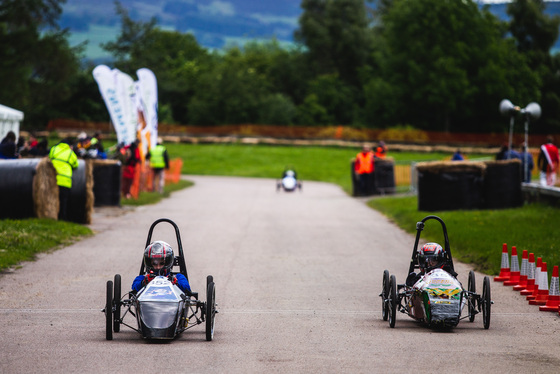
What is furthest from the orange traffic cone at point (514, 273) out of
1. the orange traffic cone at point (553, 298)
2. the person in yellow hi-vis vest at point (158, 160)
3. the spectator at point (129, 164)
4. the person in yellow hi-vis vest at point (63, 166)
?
the person in yellow hi-vis vest at point (158, 160)

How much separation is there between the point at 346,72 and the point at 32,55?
4368cm

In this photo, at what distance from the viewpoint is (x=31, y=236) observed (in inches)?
640

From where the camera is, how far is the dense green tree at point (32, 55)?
6366cm

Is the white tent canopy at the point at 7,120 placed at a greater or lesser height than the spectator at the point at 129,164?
greater

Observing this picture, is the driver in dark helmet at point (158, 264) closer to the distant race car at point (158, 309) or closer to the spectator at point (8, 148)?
the distant race car at point (158, 309)

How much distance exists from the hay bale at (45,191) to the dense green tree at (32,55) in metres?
45.4

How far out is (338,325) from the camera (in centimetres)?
952

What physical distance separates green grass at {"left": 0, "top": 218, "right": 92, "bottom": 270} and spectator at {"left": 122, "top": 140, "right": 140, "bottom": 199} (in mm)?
9095

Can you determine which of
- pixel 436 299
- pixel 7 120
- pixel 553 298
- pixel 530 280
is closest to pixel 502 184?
pixel 530 280

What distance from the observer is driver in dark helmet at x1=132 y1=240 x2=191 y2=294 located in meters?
8.86

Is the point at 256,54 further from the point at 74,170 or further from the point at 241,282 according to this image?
the point at 241,282

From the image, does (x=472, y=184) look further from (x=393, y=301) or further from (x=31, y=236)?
(x=393, y=301)

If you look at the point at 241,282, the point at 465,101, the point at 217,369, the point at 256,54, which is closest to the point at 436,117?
the point at 465,101

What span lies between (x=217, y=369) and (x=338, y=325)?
2.59 metres
